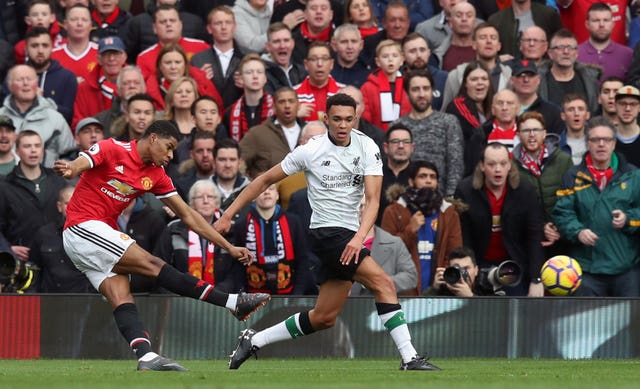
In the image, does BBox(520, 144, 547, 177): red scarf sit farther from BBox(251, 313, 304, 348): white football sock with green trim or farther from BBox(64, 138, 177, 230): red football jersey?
BBox(64, 138, 177, 230): red football jersey

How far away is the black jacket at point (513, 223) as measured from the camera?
15484 mm

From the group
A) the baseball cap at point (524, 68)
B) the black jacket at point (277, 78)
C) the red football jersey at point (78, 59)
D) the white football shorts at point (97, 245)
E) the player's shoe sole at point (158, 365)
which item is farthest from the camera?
the red football jersey at point (78, 59)

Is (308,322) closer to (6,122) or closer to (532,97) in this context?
(6,122)

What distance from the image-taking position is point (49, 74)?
17750mm

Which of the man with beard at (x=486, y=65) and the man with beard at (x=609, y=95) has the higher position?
the man with beard at (x=486, y=65)

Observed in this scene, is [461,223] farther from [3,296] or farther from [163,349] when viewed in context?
[3,296]

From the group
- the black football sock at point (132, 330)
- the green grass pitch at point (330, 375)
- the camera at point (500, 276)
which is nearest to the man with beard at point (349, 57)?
the camera at point (500, 276)

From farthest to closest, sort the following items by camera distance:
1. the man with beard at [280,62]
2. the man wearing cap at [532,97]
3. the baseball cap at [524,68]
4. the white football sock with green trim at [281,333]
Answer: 1. the man with beard at [280,62]
2. the baseball cap at [524,68]
3. the man wearing cap at [532,97]
4. the white football sock with green trim at [281,333]

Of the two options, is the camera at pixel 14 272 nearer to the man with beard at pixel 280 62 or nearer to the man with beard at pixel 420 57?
the man with beard at pixel 280 62

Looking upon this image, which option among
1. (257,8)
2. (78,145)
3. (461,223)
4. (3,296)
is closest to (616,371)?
(461,223)

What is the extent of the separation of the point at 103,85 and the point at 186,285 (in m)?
6.69

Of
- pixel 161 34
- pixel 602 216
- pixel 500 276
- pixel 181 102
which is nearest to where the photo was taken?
pixel 500 276

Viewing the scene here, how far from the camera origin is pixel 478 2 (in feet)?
65.2

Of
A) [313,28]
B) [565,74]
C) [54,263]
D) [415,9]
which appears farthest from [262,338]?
[415,9]
